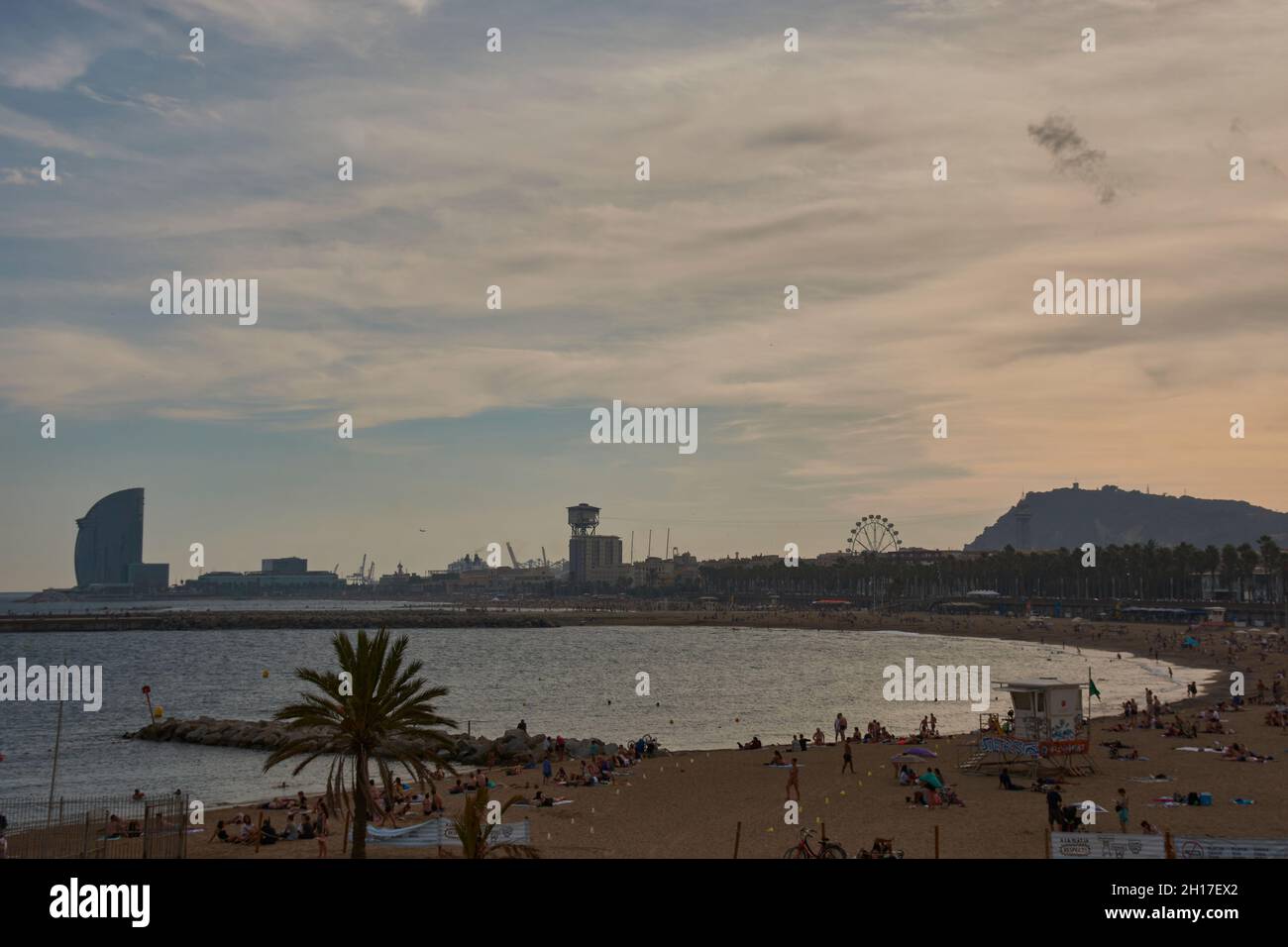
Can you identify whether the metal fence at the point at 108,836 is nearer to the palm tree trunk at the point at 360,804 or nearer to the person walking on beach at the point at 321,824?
the palm tree trunk at the point at 360,804

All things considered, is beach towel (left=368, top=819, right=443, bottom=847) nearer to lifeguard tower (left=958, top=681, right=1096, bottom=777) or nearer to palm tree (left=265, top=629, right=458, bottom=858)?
palm tree (left=265, top=629, right=458, bottom=858)

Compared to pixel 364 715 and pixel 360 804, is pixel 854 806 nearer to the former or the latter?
pixel 360 804

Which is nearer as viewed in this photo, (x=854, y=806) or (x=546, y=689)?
(x=854, y=806)

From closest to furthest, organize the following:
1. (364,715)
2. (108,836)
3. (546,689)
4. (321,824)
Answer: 1. (364,715)
2. (108,836)
3. (321,824)
4. (546,689)

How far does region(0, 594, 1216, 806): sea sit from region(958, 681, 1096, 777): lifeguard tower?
1241 cm

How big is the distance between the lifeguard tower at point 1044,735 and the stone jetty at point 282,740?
60.0ft

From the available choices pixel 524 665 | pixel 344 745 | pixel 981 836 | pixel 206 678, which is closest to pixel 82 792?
pixel 344 745

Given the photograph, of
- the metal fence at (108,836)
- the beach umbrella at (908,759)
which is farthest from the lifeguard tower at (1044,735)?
the metal fence at (108,836)

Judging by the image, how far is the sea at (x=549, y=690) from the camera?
168 ft

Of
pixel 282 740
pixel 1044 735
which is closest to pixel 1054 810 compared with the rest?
pixel 1044 735

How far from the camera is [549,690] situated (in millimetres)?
85000

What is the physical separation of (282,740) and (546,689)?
33.6m
